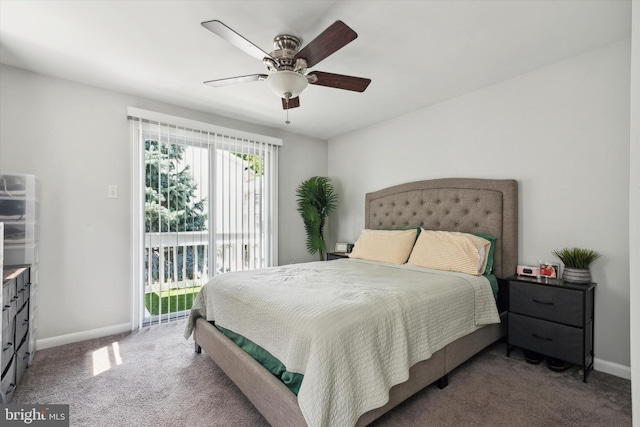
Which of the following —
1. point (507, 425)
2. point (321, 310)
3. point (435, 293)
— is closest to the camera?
point (321, 310)

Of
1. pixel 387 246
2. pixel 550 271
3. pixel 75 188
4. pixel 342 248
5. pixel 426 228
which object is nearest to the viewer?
pixel 550 271

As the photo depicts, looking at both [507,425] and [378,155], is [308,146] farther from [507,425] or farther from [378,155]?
[507,425]

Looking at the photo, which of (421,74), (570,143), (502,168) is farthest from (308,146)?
(570,143)

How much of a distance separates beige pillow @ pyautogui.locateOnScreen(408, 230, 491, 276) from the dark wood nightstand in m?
0.31

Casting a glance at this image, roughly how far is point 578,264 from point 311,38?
2.64 metres

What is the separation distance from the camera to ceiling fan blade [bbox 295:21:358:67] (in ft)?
5.21

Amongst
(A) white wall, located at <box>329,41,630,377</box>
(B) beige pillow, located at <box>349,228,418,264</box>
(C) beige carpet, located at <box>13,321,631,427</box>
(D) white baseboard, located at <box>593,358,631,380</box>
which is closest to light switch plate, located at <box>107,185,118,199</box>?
(C) beige carpet, located at <box>13,321,631,427</box>

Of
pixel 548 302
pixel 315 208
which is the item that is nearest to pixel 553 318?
pixel 548 302

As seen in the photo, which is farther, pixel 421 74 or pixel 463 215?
pixel 463 215

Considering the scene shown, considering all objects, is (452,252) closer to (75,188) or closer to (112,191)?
(112,191)

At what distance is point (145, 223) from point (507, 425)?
3.42 meters

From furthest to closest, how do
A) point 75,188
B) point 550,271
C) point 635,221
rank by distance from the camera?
point 75,188 < point 550,271 < point 635,221

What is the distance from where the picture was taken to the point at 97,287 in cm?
292

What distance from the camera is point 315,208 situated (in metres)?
4.26
